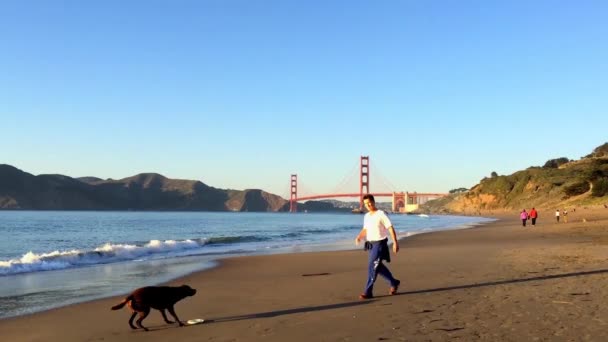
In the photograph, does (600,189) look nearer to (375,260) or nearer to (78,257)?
(78,257)

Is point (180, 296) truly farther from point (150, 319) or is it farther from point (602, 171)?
point (602, 171)

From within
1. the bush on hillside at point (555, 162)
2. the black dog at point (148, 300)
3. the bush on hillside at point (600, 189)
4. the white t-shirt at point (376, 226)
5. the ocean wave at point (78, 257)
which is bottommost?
the ocean wave at point (78, 257)

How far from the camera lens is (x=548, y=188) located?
82.4 meters

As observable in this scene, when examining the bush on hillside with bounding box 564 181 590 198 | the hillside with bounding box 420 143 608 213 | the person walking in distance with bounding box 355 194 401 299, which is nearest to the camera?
the person walking in distance with bounding box 355 194 401 299

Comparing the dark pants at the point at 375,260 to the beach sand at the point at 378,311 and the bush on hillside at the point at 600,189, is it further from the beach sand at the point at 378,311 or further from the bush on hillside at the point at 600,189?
the bush on hillside at the point at 600,189

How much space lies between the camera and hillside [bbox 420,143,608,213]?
2620 inches

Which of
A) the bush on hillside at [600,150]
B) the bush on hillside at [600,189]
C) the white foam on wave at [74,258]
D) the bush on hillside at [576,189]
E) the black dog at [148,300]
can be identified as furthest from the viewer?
the bush on hillside at [600,150]

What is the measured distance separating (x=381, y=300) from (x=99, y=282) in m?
6.16

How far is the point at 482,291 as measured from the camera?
7.72m

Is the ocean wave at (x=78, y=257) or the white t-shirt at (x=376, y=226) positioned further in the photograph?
the ocean wave at (x=78, y=257)

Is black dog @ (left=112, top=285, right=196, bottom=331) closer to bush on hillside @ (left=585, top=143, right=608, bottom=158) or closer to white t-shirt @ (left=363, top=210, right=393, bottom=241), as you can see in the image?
white t-shirt @ (left=363, top=210, right=393, bottom=241)

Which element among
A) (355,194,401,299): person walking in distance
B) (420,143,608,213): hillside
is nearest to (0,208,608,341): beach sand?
(355,194,401,299): person walking in distance

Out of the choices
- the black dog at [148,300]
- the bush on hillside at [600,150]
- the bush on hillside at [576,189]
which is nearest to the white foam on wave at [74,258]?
the black dog at [148,300]

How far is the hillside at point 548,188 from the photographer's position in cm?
6656
